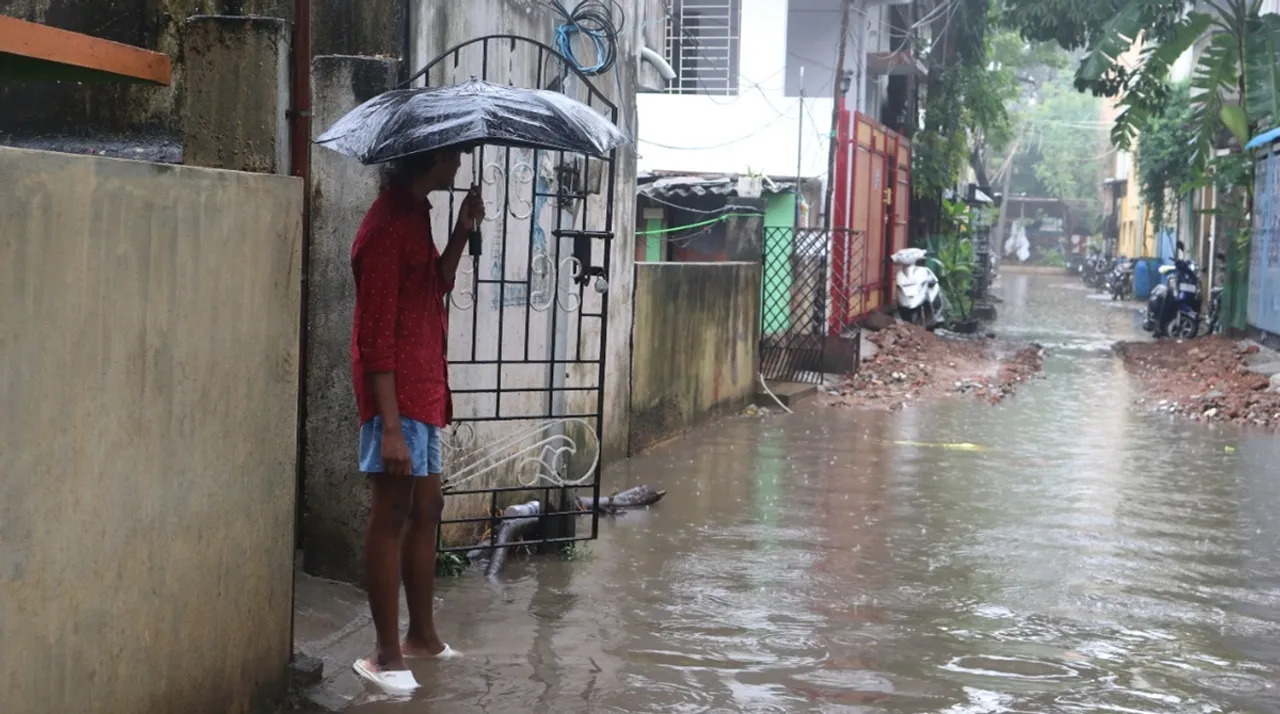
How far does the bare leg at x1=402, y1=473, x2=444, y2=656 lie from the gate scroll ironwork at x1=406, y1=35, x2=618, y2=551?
1.11m

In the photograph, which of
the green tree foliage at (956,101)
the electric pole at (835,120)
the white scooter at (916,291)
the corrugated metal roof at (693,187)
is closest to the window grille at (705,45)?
the electric pole at (835,120)

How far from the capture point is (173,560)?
3568mm

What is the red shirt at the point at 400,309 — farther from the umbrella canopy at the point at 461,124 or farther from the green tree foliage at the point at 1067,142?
the green tree foliage at the point at 1067,142

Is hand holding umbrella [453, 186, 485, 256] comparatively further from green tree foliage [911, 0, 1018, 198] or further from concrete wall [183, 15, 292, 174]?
green tree foliage [911, 0, 1018, 198]

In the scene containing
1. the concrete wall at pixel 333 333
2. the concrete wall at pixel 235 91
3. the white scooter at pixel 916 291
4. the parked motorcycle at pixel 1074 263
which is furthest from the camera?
the parked motorcycle at pixel 1074 263

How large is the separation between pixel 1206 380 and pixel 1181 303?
6.37m

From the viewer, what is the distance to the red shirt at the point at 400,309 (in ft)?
13.9

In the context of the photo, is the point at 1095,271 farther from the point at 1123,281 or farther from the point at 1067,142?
the point at 1067,142

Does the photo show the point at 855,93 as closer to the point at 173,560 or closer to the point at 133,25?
the point at 133,25

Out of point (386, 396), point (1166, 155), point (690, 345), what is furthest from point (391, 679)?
point (1166, 155)

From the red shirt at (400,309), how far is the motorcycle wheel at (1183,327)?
1853 cm

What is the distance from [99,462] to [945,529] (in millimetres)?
5246

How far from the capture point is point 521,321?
279 inches

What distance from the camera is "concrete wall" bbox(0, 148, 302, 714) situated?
3.01m
